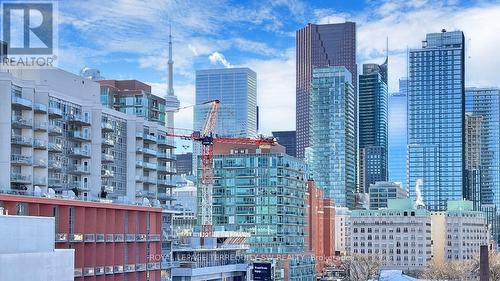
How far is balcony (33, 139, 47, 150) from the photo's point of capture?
344 feet

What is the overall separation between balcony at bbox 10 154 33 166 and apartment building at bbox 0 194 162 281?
1380 centimetres

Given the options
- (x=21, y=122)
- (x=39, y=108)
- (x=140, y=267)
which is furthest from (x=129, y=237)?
(x=39, y=108)

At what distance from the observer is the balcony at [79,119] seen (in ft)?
375

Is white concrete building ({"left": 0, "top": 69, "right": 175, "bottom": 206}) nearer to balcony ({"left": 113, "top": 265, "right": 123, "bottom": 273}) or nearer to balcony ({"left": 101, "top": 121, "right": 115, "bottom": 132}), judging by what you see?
balcony ({"left": 101, "top": 121, "right": 115, "bottom": 132})

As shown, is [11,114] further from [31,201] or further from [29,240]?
[29,240]

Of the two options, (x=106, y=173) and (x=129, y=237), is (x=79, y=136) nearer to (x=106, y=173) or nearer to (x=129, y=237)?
(x=106, y=173)

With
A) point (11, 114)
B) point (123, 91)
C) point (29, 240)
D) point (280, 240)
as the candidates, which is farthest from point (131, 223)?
point (280, 240)

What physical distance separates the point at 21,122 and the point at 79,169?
55.1ft

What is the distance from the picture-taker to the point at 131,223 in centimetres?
10112

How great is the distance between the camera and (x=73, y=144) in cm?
11669

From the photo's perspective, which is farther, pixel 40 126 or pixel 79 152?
pixel 79 152

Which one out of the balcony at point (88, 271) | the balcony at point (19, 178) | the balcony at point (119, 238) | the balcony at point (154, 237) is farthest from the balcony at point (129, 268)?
the balcony at point (19, 178)

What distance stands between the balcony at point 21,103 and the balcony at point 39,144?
4629 mm

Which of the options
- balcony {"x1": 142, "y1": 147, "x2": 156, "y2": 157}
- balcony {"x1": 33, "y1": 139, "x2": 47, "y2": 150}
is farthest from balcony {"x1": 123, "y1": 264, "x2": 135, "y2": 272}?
balcony {"x1": 142, "y1": 147, "x2": 156, "y2": 157}
